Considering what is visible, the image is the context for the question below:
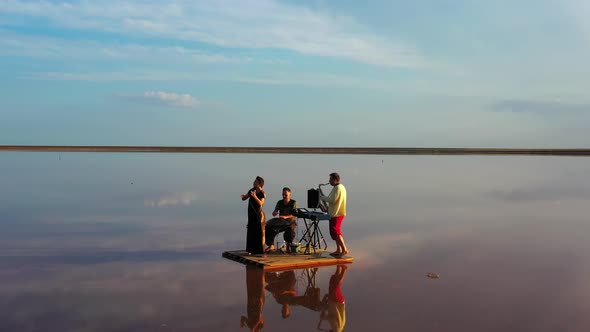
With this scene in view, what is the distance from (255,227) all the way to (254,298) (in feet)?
8.72

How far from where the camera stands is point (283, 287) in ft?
28.9

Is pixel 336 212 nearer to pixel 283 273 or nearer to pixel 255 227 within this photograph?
pixel 255 227

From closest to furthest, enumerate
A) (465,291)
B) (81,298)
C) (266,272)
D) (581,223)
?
(81,298) < (465,291) < (266,272) < (581,223)

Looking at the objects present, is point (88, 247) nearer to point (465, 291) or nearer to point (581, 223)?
point (465, 291)

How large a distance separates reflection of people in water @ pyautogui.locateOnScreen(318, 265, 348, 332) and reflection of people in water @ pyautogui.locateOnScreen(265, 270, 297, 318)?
427 millimetres

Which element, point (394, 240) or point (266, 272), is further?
point (394, 240)

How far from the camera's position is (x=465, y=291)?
8484 mm

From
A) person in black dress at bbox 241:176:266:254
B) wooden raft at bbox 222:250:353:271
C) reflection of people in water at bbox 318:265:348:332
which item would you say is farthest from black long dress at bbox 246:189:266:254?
reflection of people in water at bbox 318:265:348:332

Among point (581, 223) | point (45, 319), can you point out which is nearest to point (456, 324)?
point (45, 319)

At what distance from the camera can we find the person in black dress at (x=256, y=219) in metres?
10.5

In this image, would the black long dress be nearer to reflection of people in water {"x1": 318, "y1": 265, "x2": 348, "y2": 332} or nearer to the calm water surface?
the calm water surface

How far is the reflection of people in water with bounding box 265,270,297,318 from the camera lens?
7.86 meters

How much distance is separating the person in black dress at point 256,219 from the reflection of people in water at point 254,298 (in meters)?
0.71

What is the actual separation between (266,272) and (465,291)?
2.89 meters
